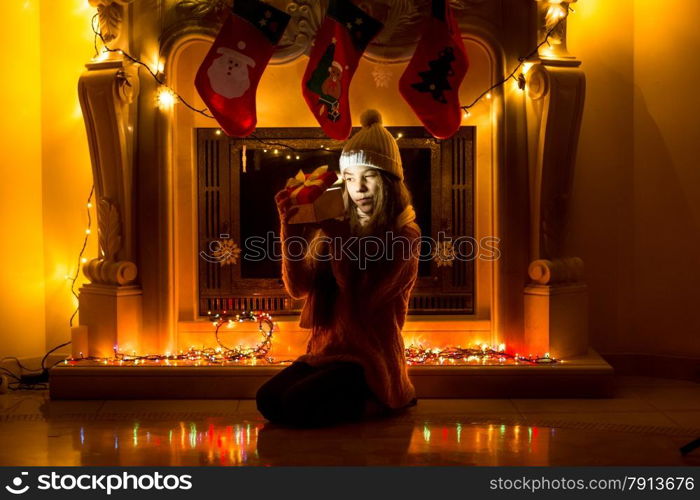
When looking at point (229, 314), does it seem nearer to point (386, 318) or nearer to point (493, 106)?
point (386, 318)

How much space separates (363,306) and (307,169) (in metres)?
1.33

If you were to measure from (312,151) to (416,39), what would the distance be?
0.91 meters

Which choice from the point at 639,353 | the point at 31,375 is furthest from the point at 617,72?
the point at 31,375

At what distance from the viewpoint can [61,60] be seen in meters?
4.89

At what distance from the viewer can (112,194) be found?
14.8ft

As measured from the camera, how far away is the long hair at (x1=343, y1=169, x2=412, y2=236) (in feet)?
12.7

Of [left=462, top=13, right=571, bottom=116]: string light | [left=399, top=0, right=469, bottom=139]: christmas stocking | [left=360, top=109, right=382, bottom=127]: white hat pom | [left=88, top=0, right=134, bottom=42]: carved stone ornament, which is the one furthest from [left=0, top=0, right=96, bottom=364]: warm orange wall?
[left=462, top=13, right=571, bottom=116]: string light

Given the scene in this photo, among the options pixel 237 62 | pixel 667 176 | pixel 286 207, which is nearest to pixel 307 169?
pixel 237 62

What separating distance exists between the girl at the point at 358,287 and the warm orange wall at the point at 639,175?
1517mm

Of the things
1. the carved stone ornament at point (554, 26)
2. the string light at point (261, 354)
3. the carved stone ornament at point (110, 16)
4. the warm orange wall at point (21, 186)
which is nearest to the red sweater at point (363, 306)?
the string light at point (261, 354)

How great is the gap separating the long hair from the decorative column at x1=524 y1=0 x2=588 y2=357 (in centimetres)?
99

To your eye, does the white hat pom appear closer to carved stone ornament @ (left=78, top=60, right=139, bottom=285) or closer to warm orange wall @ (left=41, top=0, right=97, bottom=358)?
carved stone ornament @ (left=78, top=60, right=139, bottom=285)

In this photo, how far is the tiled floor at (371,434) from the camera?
10.6ft

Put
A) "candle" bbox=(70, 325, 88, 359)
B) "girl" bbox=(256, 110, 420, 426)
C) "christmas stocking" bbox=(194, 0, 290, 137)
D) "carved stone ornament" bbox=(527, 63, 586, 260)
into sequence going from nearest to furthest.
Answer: "girl" bbox=(256, 110, 420, 426) < "christmas stocking" bbox=(194, 0, 290, 137) < "carved stone ornament" bbox=(527, 63, 586, 260) < "candle" bbox=(70, 325, 88, 359)
